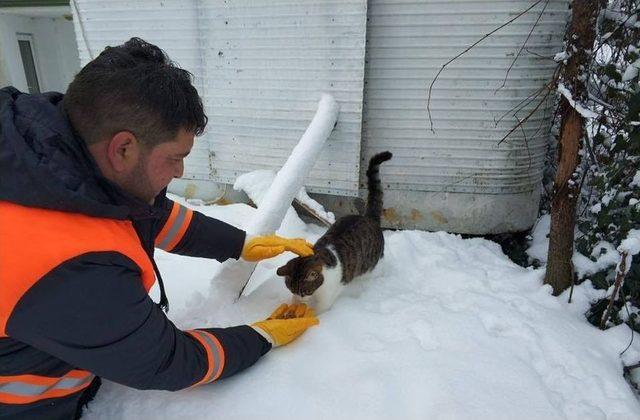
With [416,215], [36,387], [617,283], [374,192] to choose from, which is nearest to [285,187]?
[374,192]

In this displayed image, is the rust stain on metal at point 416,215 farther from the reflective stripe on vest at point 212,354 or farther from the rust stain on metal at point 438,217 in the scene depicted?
the reflective stripe on vest at point 212,354

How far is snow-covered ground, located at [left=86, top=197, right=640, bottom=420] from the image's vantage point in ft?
5.63

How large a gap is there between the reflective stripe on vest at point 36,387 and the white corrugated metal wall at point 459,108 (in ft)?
10.3

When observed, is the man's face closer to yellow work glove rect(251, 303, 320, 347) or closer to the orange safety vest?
the orange safety vest

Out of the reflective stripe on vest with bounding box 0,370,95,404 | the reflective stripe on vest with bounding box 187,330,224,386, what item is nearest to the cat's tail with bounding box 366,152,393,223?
the reflective stripe on vest with bounding box 187,330,224,386

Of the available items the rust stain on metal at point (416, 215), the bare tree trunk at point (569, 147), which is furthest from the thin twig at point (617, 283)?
the rust stain on metal at point (416, 215)

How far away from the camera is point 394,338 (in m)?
2.15

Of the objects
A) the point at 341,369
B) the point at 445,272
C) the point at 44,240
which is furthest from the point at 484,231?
the point at 44,240

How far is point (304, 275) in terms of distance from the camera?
2346 millimetres

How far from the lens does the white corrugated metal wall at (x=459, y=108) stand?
11.2 ft

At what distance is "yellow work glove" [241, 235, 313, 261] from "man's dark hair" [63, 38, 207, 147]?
44.9 inches

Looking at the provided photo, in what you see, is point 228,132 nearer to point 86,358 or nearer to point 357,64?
point 357,64

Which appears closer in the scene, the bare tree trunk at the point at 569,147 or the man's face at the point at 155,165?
the man's face at the point at 155,165

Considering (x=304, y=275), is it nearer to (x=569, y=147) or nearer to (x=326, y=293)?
(x=326, y=293)
